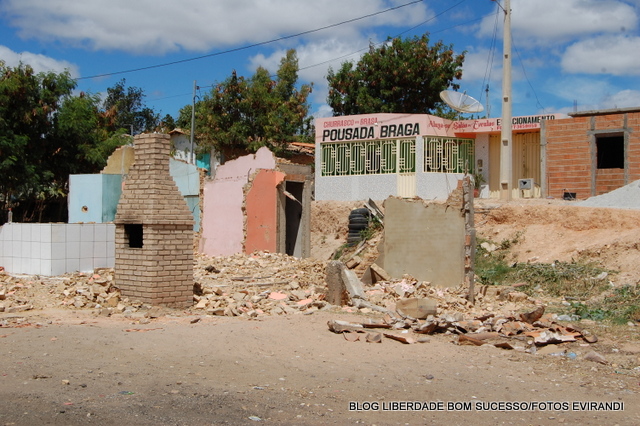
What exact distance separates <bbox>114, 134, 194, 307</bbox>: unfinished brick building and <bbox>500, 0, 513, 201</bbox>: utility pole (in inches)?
470

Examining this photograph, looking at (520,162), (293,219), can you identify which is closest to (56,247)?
(293,219)

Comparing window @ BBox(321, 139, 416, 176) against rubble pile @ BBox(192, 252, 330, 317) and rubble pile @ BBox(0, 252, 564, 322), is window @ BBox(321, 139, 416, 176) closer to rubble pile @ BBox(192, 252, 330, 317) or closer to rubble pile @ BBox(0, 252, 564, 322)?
rubble pile @ BBox(192, 252, 330, 317)

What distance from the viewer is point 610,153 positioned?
2044 centimetres

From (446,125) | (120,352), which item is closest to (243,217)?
(446,125)

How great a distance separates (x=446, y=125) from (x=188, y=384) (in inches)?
708

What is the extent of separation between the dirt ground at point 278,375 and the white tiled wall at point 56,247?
4.75ft

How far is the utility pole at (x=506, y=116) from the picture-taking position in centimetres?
1881

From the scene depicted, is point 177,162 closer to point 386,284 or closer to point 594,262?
point 386,284

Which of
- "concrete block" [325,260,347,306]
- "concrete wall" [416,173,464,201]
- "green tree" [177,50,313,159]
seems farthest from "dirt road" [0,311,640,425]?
"green tree" [177,50,313,159]

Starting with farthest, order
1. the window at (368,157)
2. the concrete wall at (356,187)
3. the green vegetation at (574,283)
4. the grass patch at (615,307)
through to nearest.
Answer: the concrete wall at (356,187), the window at (368,157), the green vegetation at (574,283), the grass patch at (615,307)

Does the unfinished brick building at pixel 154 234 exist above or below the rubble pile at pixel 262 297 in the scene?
above

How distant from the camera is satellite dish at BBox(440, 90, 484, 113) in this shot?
22281 mm

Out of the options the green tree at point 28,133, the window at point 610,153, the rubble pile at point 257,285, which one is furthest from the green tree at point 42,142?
the window at point 610,153

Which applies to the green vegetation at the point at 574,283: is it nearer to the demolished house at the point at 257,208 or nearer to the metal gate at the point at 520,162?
the demolished house at the point at 257,208
